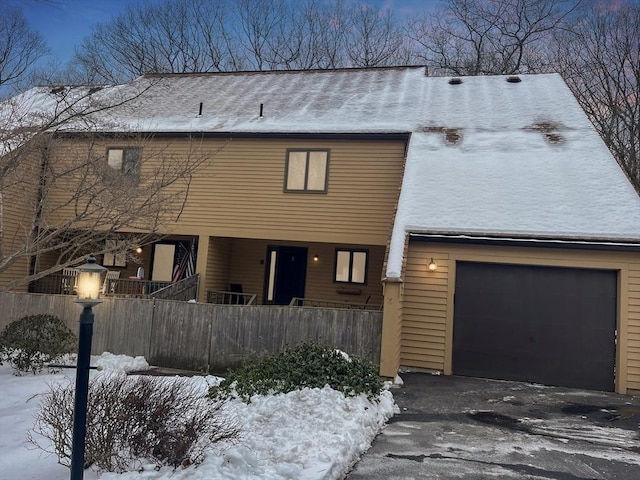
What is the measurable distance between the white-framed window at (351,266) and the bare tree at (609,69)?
50.0ft

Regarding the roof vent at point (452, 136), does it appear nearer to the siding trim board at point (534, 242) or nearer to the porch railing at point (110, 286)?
the siding trim board at point (534, 242)

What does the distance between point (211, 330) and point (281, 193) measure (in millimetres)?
5273

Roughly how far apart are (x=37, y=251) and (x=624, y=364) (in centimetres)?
1077

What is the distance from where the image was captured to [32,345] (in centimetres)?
845

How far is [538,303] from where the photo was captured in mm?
10445

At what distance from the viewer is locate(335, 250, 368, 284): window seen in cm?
1577


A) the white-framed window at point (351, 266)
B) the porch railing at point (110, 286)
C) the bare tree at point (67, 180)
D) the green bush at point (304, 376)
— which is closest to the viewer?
the green bush at point (304, 376)

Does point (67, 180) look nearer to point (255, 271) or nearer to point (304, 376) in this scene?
point (304, 376)

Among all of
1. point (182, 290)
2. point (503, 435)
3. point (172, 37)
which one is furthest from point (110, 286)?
point (172, 37)

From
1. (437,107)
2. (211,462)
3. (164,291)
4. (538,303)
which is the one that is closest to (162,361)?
(164,291)

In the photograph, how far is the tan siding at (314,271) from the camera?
15.5 metres

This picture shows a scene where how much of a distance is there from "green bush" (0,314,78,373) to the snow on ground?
87 cm

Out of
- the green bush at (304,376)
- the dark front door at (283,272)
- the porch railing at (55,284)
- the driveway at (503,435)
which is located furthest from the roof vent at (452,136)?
the porch railing at (55,284)

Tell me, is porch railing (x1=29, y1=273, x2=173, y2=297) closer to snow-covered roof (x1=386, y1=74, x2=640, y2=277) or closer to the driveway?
snow-covered roof (x1=386, y1=74, x2=640, y2=277)
